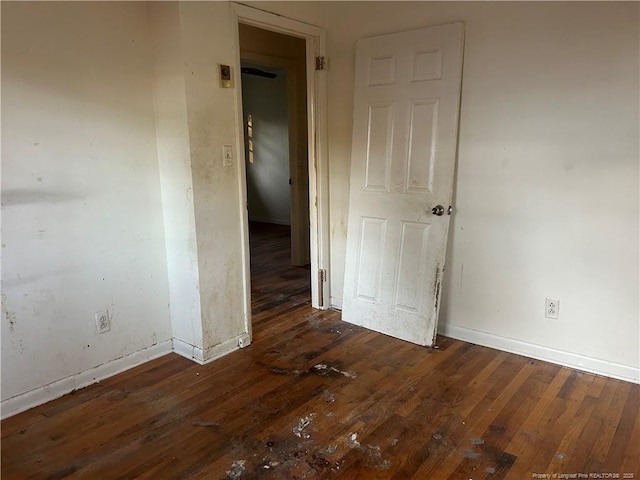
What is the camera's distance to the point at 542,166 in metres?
2.65

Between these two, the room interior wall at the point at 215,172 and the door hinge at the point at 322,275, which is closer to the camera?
the room interior wall at the point at 215,172

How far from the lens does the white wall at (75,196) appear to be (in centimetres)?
222

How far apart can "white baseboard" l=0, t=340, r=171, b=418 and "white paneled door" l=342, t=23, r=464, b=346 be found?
1.48 meters

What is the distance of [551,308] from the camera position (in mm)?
2750

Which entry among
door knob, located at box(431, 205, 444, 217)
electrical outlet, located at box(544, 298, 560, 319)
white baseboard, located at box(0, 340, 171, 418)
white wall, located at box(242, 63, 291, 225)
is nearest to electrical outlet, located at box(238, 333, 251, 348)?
white baseboard, located at box(0, 340, 171, 418)

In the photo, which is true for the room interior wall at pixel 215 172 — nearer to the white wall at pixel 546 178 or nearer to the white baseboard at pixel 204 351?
the white baseboard at pixel 204 351

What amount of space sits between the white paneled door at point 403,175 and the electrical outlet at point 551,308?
0.65m

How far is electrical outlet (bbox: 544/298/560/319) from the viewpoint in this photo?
273 centimetres

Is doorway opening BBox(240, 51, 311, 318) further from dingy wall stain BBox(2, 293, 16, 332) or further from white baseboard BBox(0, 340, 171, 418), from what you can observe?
dingy wall stain BBox(2, 293, 16, 332)

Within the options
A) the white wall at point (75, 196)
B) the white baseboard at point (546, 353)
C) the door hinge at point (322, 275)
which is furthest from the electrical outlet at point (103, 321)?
the white baseboard at point (546, 353)

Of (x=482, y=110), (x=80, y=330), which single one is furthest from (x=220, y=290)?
(x=482, y=110)

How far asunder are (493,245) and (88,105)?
2.55 metres

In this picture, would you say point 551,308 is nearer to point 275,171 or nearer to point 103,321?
point 103,321

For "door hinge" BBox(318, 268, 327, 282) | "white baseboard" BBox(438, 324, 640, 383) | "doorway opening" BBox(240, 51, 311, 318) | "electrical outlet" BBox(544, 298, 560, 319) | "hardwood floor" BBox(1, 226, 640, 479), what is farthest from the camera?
"doorway opening" BBox(240, 51, 311, 318)
